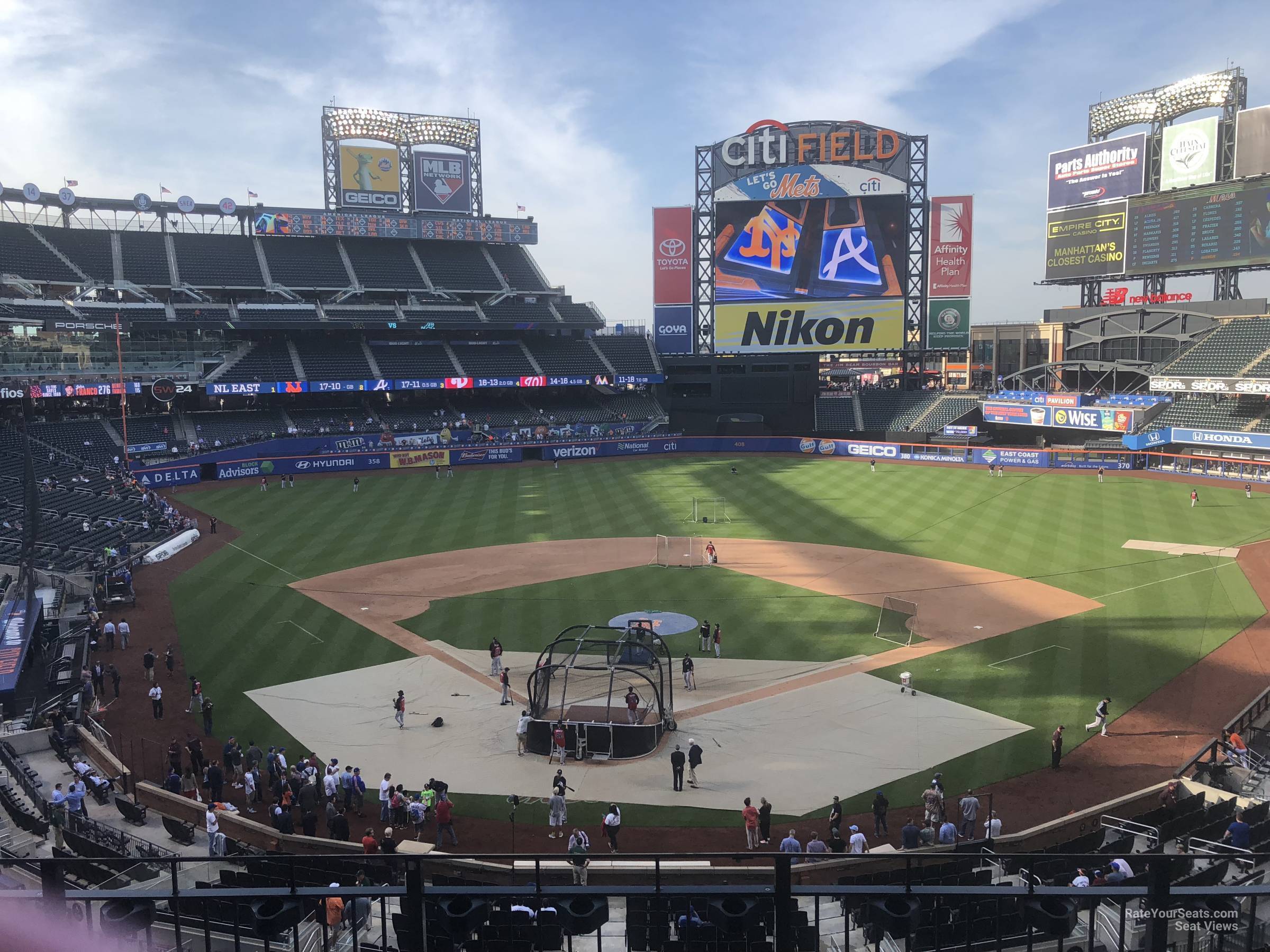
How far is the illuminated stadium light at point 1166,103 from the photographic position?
205 ft

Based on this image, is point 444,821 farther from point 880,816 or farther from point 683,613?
point 683,613

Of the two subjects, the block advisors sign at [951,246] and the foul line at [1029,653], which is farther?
the block advisors sign at [951,246]

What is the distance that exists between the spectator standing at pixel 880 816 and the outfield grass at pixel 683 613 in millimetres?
9298

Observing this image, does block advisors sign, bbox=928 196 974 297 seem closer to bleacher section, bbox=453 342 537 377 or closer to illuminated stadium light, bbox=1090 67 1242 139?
illuminated stadium light, bbox=1090 67 1242 139

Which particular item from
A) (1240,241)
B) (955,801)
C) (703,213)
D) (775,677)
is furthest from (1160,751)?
(703,213)

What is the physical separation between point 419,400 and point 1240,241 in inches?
2568

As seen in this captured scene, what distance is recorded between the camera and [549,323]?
84.7m

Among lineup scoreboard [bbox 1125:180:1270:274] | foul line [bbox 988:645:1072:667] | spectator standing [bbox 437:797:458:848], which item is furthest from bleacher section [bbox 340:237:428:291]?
spectator standing [bbox 437:797:458:848]

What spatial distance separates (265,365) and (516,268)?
29.8 metres

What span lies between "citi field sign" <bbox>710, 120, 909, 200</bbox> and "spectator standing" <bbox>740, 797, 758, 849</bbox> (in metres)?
63.6

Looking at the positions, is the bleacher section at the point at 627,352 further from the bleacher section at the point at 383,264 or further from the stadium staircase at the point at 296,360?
the stadium staircase at the point at 296,360

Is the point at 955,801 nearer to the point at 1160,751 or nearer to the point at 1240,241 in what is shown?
the point at 1160,751

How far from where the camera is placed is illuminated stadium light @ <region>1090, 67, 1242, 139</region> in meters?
62.6

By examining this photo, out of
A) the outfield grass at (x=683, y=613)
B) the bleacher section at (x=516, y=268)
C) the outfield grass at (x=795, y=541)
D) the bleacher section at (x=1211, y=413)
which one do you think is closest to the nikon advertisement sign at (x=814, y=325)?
the outfield grass at (x=795, y=541)
